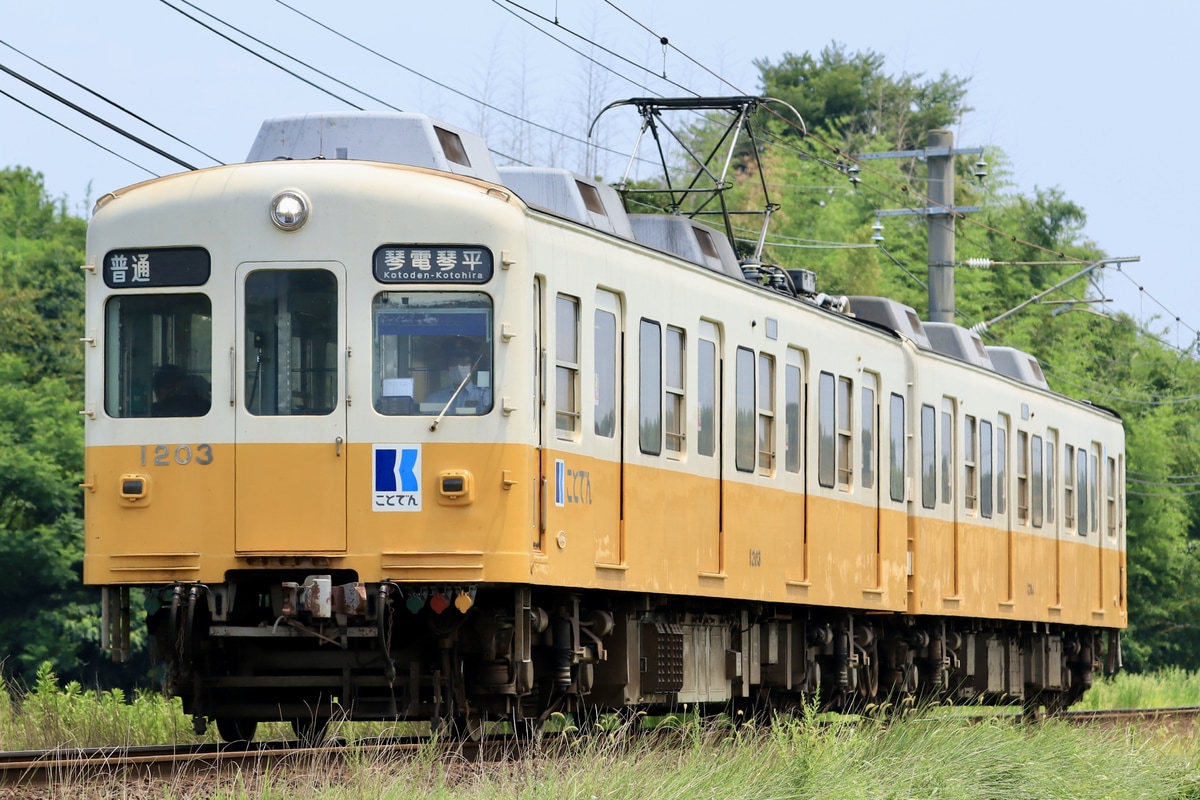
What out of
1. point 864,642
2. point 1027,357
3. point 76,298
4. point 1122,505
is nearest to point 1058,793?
point 864,642

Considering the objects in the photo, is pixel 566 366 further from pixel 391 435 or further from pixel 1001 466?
pixel 1001 466

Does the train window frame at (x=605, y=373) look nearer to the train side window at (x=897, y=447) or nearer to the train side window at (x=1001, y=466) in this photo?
Answer: the train side window at (x=897, y=447)

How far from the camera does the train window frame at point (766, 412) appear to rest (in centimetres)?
1540

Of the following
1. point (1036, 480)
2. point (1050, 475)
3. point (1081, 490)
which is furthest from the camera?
point (1081, 490)

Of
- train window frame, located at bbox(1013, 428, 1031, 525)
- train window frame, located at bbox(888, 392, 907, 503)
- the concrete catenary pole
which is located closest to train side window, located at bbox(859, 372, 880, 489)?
train window frame, located at bbox(888, 392, 907, 503)

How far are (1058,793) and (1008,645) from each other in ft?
34.4

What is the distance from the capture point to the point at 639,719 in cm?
1409

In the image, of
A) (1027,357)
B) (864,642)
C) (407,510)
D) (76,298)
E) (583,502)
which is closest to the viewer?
(407,510)

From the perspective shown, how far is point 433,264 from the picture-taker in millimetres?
11805

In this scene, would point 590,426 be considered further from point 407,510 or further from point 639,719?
point 639,719

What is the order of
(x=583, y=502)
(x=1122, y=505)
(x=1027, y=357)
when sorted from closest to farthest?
(x=583, y=502) → (x=1027, y=357) → (x=1122, y=505)

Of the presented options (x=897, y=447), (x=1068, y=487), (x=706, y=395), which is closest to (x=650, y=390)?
(x=706, y=395)

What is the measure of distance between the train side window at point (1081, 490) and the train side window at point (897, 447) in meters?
5.98

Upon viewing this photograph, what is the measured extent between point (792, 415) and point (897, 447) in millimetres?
2804
